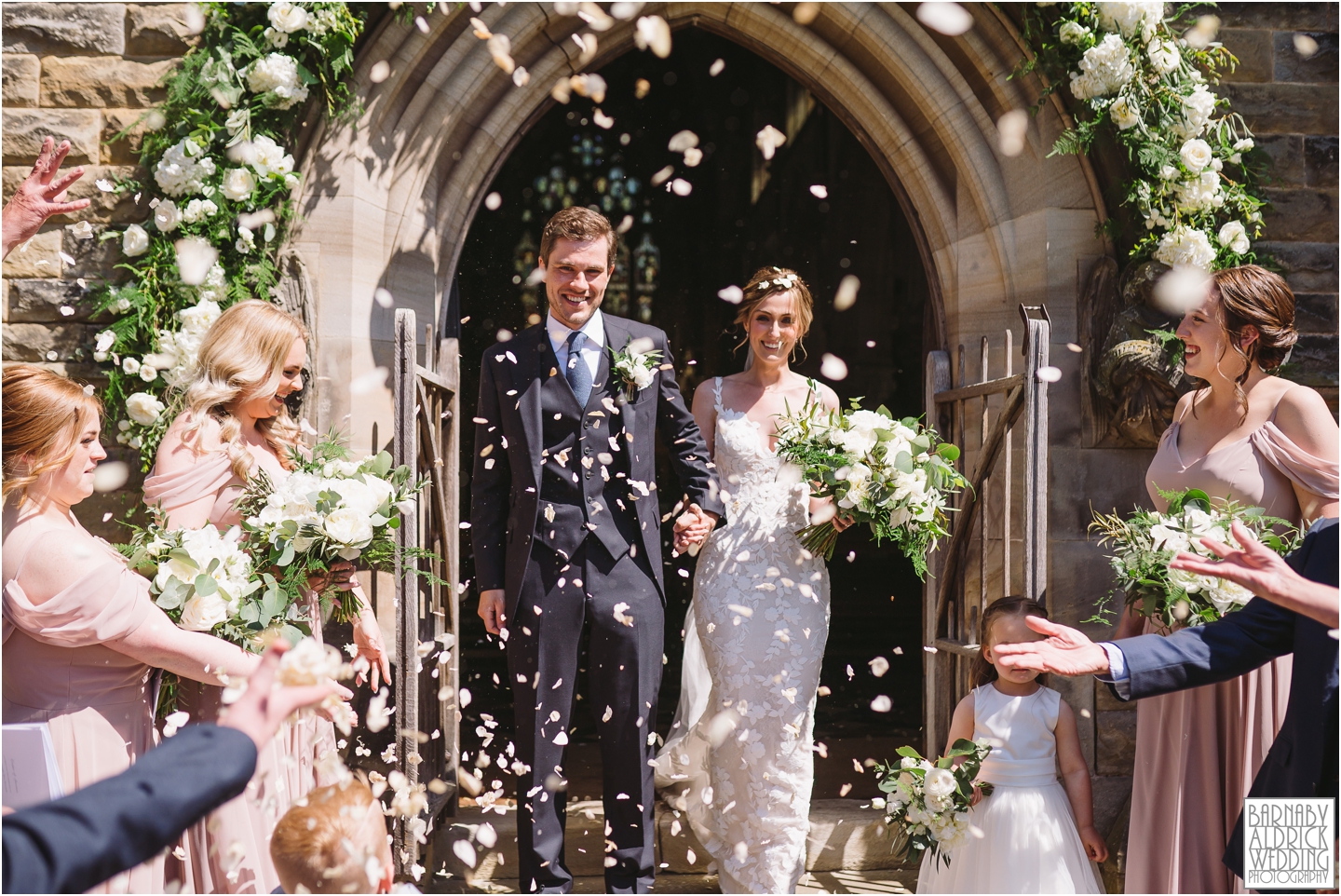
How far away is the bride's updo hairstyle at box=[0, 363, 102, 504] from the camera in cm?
208

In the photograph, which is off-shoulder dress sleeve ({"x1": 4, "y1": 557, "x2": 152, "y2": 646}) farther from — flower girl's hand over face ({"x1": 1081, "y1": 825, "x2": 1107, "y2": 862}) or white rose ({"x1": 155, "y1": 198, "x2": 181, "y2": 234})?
flower girl's hand over face ({"x1": 1081, "y1": 825, "x2": 1107, "y2": 862})

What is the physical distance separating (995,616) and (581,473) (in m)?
1.34

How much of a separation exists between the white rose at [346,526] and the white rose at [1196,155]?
3094 mm

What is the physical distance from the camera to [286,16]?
3396mm

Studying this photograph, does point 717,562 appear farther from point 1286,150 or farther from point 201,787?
point 1286,150

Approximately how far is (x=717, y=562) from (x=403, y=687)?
3.65 feet

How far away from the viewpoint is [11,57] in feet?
11.8

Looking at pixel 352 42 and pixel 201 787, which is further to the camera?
pixel 352 42

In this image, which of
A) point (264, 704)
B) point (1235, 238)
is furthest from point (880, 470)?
point (264, 704)

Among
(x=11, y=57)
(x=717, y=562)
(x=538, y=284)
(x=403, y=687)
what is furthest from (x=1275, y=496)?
(x=538, y=284)

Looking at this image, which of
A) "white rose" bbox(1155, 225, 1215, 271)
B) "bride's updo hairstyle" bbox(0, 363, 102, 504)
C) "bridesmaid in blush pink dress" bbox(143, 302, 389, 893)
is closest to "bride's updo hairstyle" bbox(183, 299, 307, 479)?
"bridesmaid in blush pink dress" bbox(143, 302, 389, 893)

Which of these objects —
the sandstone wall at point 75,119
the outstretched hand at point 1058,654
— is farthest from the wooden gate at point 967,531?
the sandstone wall at point 75,119

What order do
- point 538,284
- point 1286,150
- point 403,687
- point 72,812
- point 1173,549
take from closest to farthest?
point 72,812 < point 1173,549 < point 403,687 < point 1286,150 < point 538,284

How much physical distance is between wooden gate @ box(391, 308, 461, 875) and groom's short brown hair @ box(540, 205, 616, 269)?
0.55 metres
